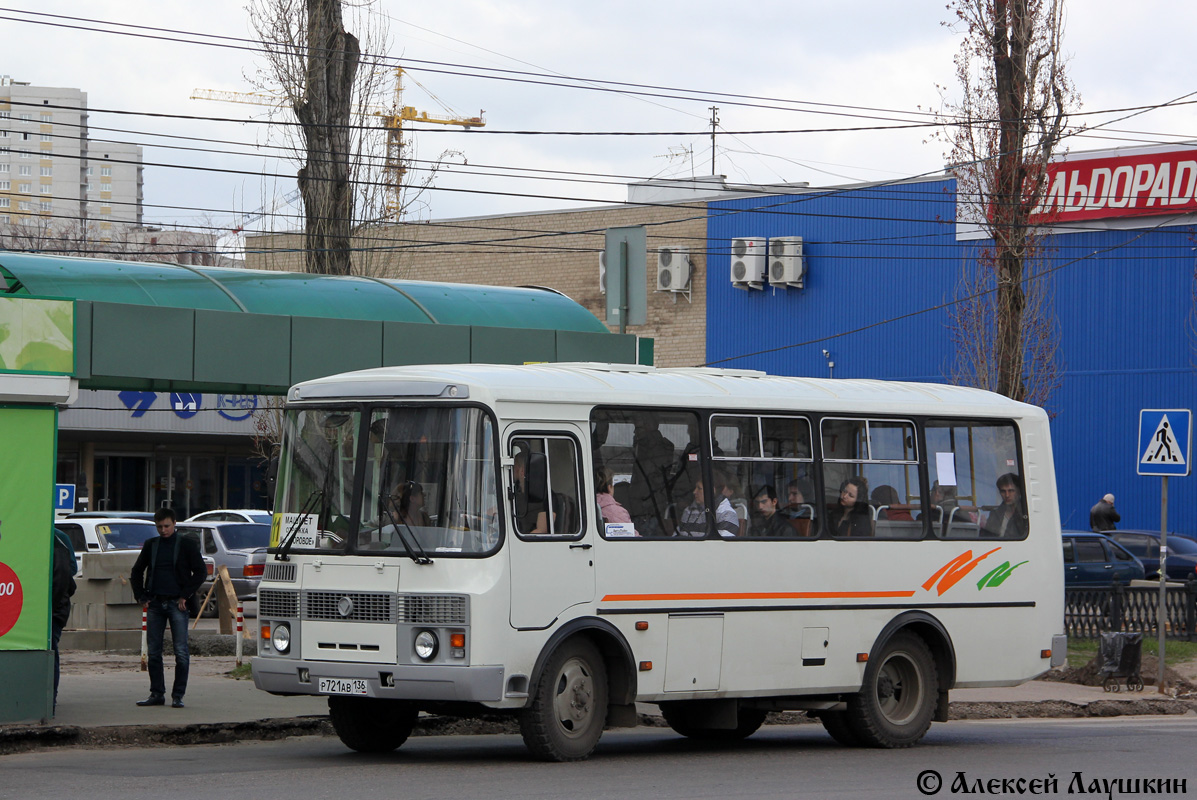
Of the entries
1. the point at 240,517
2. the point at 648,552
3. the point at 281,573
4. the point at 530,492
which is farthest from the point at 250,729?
the point at 240,517

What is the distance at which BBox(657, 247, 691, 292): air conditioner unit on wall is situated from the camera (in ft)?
150

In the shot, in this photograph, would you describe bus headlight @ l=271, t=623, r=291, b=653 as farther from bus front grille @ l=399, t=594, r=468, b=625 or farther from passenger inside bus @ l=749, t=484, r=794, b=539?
passenger inside bus @ l=749, t=484, r=794, b=539

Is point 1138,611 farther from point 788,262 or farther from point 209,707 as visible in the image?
point 788,262

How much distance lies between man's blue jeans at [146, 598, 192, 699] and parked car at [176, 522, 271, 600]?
524 inches

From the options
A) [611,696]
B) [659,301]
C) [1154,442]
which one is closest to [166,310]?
[611,696]

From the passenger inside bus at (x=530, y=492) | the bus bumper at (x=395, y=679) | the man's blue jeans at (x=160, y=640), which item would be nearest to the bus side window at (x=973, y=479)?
the passenger inside bus at (x=530, y=492)

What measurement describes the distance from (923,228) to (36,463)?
30599 mm

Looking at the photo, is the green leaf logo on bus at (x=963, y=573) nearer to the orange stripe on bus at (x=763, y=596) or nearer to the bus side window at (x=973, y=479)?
the bus side window at (x=973, y=479)

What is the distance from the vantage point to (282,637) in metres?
11.2

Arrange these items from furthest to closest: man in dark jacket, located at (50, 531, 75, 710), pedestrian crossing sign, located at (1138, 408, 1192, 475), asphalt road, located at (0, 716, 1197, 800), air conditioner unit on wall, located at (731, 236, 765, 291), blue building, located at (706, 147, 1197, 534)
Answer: air conditioner unit on wall, located at (731, 236, 765, 291) → blue building, located at (706, 147, 1197, 534) → pedestrian crossing sign, located at (1138, 408, 1192, 475) → man in dark jacket, located at (50, 531, 75, 710) → asphalt road, located at (0, 716, 1197, 800)

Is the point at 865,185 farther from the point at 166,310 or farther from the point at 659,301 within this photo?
the point at 166,310

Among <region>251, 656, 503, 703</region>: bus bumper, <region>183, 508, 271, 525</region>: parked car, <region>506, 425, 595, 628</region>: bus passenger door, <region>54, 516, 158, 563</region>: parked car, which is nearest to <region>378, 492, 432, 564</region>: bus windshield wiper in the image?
<region>506, 425, 595, 628</region>: bus passenger door

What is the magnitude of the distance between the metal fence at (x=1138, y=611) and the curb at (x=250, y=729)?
254 inches

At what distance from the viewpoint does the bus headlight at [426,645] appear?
10.5 metres
